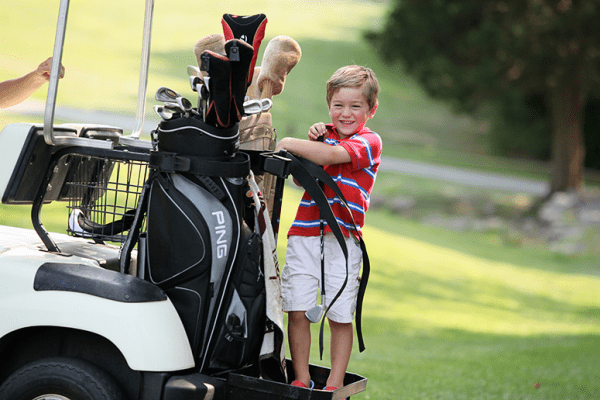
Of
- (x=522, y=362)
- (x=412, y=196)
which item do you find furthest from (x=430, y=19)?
(x=522, y=362)

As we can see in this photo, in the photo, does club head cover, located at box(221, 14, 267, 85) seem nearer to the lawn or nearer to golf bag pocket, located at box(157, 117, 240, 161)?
golf bag pocket, located at box(157, 117, 240, 161)

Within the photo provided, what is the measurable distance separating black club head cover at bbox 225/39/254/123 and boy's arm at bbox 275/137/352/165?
0.92 feet

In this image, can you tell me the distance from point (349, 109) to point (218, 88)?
1.98 ft

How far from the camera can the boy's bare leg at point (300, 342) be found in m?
2.46

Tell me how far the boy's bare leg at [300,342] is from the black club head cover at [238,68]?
0.79 metres

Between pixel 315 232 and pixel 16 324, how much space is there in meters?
1.04

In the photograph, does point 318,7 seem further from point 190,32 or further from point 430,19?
point 430,19

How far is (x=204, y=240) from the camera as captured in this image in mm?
2154

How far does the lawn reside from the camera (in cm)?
518

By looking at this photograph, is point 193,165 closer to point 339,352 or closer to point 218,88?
Result: point 218,88

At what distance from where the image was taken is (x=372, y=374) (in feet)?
15.6

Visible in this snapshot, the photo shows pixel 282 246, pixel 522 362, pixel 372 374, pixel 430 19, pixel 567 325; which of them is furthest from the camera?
pixel 430 19

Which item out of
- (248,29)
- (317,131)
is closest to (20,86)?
(248,29)

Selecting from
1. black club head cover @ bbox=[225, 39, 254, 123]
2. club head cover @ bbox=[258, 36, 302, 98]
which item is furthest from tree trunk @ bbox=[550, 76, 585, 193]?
black club head cover @ bbox=[225, 39, 254, 123]
